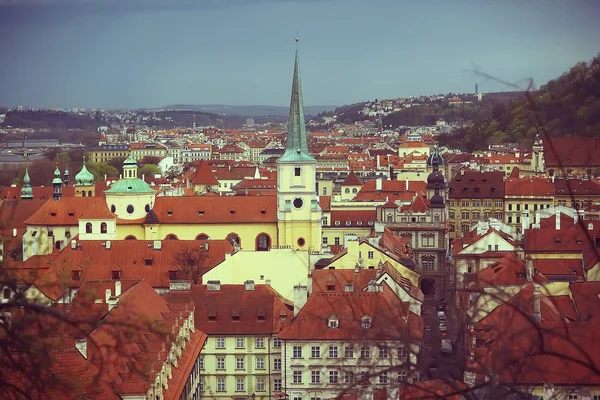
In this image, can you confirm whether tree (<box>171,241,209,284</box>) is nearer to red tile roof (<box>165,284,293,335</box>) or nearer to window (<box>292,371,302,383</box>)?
red tile roof (<box>165,284,293,335</box>)

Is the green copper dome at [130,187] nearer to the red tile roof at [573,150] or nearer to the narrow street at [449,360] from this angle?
the red tile roof at [573,150]

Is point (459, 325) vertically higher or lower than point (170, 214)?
higher

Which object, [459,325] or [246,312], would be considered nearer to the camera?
[459,325]

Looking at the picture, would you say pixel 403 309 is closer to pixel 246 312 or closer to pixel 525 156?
pixel 246 312

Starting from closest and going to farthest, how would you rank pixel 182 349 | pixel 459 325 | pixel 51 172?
pixel 459 325 → pixel 182 349 → pixel 51 172

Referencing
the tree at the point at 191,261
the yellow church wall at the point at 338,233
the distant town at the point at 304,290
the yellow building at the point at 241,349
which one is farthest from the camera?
the yellow church wall at the point at 338,233

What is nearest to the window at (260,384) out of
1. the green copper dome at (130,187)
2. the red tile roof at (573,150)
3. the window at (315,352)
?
the window at (315,352)

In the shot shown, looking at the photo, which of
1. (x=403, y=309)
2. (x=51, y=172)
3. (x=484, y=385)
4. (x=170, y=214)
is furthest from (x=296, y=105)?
(x=51, y=172)
